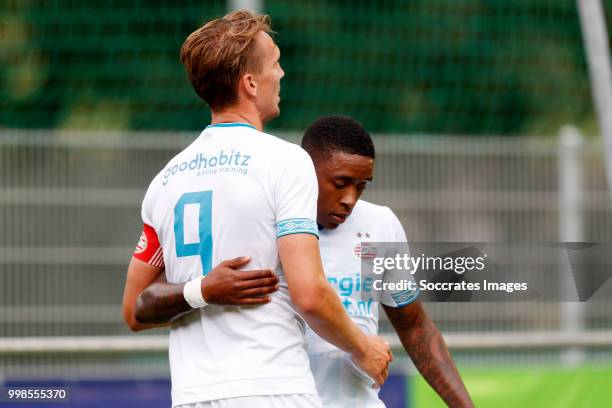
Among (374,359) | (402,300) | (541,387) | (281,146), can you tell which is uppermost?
(281,146)

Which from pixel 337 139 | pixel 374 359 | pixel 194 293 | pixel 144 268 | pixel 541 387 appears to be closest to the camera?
pixel 194 293

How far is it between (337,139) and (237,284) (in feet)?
2.95

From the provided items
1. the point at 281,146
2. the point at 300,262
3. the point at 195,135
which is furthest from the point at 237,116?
the point at 195,135

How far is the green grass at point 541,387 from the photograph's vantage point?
5.60 meters

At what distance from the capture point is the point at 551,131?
47.3 feet

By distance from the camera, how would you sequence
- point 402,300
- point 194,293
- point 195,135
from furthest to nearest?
point 195,135
point 402,300
point 194,293

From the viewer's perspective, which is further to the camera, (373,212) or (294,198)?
(373,212)

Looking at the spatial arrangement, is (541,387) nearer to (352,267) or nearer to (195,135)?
(352,267)

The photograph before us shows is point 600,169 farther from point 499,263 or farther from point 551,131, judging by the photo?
point 499,263

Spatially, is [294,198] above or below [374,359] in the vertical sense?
above

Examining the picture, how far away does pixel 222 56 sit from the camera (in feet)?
11.0

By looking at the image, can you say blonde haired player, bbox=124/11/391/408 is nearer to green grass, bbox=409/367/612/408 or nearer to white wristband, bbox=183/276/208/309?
white wristband, bbox=183/276/208/309

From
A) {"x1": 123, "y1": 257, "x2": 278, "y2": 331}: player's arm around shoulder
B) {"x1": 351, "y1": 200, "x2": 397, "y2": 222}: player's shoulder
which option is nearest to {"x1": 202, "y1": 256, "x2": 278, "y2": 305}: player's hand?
{"x1": 123, "y1": 257, "x2": 278, "y2": 331}: player's arm around shoulder

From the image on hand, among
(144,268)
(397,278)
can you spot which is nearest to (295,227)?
(144,268)
